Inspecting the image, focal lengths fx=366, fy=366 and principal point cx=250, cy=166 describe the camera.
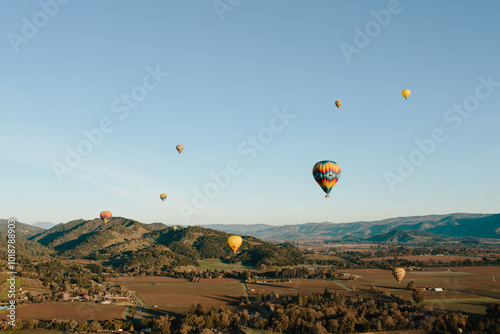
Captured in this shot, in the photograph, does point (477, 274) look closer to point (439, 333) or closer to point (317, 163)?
point (439, 333)

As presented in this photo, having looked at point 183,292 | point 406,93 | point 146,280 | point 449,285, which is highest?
point 406,93

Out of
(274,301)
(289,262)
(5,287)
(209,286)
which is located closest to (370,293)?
(274,301)

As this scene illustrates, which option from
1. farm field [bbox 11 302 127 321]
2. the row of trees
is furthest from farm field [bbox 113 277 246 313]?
the row of trees

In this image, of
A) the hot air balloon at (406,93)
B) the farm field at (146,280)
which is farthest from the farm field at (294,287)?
the hot air balloon at (406,93)

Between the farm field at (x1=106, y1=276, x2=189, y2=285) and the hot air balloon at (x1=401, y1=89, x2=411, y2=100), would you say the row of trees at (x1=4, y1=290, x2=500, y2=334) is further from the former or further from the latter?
the farm field at (x1=106, y1=276, x2=189, y2=285)

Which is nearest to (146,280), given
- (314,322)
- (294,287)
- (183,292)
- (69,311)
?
(183,292)

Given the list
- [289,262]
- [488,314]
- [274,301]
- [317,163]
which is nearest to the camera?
[488,314]

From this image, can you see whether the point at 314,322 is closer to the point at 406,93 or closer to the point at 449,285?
the point at 406,93
